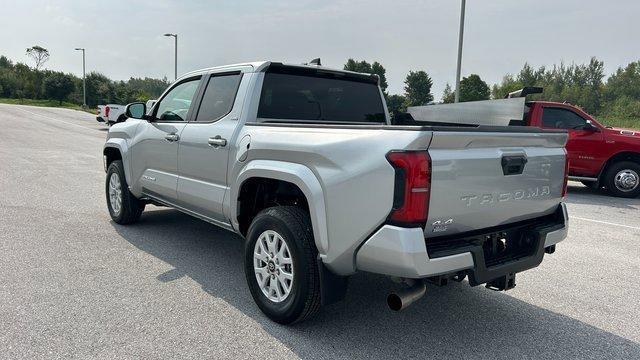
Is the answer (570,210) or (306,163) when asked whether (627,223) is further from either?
(306,163)

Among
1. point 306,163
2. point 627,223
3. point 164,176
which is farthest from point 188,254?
point 627,223

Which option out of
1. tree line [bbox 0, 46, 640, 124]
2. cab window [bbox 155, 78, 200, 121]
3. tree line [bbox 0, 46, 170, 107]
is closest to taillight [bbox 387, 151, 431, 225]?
cab window [bbox 155, 78, 200, 121]

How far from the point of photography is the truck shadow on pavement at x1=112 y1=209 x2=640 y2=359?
312 centimetres

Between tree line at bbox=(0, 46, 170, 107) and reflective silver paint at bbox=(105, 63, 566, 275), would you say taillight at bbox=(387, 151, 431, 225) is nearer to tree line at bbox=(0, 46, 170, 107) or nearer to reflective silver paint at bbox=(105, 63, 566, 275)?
reflective silver paint at bbox=(105, 63, 566, 275)

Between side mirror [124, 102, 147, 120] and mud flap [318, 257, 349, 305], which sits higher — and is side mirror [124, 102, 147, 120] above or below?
above

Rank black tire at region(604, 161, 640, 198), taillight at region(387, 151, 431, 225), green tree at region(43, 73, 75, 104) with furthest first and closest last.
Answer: green tree at region(43, 73, 75, 104)
black tire at region(604, 161, 640, 198)
taillight at region(387, 151, 431, 225)

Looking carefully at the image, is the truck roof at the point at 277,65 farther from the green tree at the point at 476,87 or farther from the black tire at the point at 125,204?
the green tree at the point at 476,87

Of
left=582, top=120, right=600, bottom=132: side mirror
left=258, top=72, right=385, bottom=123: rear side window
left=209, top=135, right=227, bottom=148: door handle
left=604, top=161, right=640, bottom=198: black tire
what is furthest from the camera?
left=582, top=120, right=600, bottom=132: side mirror

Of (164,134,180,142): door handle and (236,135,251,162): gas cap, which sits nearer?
(236,135,251,162): gas cap

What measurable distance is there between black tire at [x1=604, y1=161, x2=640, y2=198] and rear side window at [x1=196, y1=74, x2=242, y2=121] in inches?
353

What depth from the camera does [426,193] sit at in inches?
104

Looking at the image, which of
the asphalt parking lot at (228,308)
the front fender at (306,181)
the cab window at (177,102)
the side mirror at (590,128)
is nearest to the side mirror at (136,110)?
the cab window at (177,102)

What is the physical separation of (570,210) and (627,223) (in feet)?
3.43

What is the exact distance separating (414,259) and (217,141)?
217 cm
